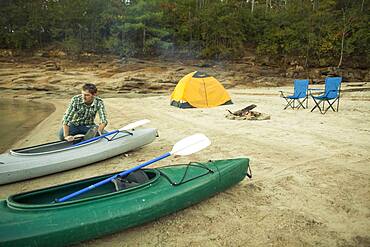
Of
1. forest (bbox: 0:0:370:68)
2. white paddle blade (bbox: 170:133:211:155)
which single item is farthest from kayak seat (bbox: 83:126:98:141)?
forest (bbox: 0:0:370:68)

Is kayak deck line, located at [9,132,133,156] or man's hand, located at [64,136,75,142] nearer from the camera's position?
kayak deck line, located at [9,132,133,156]

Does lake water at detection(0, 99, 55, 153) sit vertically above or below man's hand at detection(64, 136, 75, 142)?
below

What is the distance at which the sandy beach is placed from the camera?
2.68 m

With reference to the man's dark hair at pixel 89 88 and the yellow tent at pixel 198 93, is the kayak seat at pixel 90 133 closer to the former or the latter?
the man's dark hair at pixel 89 88

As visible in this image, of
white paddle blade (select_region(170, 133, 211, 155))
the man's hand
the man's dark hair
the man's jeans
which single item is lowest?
the man's hand

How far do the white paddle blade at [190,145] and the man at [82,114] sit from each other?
2.04 meters

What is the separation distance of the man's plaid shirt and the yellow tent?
5.78 meters

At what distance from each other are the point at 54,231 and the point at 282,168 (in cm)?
323

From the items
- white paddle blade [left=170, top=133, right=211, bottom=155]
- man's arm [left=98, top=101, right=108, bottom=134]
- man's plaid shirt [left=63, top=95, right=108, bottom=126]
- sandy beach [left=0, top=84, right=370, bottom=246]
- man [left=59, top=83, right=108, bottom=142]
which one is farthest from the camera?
man's arm [left=98, top=101, right=108, bottom=134]

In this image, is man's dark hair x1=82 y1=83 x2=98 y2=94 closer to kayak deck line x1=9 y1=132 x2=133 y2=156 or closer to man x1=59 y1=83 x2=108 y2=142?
man x1=59 y1=83 x2=108 y2=142

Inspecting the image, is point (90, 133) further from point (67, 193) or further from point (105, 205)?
point (105, 205)

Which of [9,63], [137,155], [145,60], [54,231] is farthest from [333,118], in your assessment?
[9,63]

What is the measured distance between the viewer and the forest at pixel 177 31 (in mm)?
23297

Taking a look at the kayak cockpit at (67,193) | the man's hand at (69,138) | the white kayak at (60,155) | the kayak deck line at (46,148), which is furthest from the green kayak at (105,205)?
the man's hand at (69,138)
